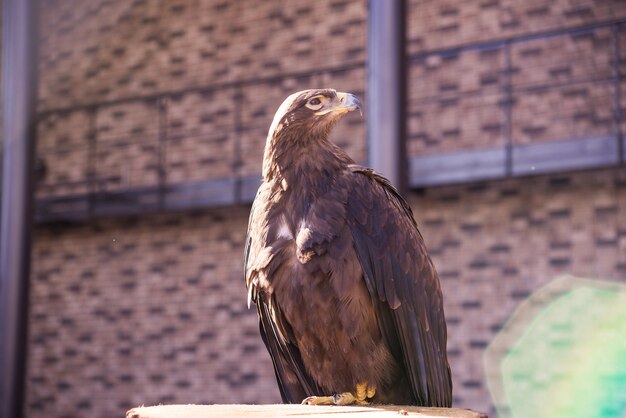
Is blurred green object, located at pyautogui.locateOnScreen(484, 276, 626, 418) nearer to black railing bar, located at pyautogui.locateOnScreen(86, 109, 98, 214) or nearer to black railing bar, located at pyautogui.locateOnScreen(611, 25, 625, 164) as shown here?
black railing bar, located at pyautogui.locateOnScreen(611, 25, 625, 164)

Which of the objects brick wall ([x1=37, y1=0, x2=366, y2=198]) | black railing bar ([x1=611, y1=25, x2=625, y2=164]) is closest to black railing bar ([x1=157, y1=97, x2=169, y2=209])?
brick wall ([x1=37, y1=0, x2=366, y2=198])

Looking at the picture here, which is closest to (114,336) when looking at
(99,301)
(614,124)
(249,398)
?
(99,301)

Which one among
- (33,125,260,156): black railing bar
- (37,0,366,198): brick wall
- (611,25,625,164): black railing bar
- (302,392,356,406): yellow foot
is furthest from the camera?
(33,125,260,156): black railing bar

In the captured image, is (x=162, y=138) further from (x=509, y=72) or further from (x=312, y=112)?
(x=312, y=112)

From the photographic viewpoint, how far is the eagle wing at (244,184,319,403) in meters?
3.20

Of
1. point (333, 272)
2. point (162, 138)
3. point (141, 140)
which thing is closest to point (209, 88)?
point (162, 138)

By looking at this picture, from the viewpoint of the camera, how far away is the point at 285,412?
9.20 ft

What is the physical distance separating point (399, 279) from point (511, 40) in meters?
5.51

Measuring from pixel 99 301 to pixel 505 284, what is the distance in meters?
4.71

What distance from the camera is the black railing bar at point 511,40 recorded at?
26.0 ft

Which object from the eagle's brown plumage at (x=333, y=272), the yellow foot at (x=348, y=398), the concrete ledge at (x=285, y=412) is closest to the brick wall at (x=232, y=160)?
the eagle's brown plumage at (x=333, y=272)

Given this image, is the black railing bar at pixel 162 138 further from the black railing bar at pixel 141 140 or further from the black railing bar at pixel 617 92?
the black railing bar at pixel 617 92

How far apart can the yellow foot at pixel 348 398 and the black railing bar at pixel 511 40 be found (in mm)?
5388

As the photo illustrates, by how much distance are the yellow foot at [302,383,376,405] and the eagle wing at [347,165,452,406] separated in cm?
16
